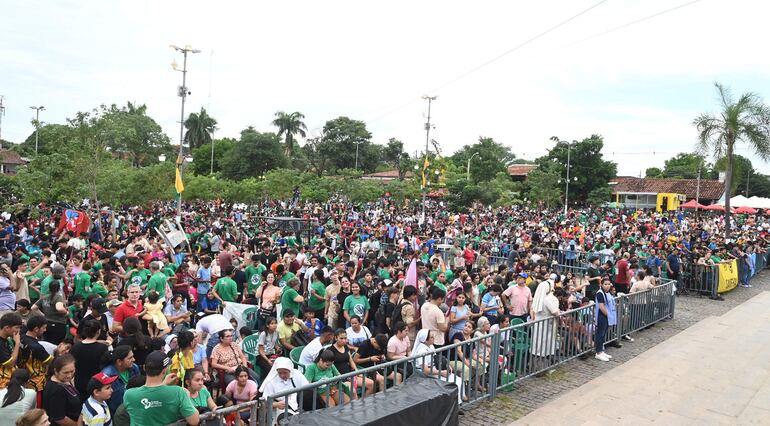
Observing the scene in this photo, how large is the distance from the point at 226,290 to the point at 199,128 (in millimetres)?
78699

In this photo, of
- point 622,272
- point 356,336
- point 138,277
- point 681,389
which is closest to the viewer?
point 356,336

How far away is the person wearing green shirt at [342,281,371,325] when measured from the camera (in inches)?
336

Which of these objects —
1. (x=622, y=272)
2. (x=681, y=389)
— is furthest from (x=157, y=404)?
(x=622, y=272)

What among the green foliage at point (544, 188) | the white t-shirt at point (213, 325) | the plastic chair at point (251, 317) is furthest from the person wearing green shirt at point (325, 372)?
the green foliage at point (544, 188)

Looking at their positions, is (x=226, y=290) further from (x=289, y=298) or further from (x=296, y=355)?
(x=296, y=355)

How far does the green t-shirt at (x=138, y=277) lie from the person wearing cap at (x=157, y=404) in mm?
5318

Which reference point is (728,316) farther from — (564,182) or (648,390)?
(564,182)

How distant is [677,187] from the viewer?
67125 mm

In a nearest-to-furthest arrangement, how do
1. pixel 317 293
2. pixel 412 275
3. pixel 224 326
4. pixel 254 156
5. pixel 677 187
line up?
pixel 224 326 < pixel 317 293 < pixel 412 275 < pixel 254 156 < pixel 677 187

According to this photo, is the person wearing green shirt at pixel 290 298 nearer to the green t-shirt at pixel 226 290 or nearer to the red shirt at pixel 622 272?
the green t-shirt at pixel 226 290

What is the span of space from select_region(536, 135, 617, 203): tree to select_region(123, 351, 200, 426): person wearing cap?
61097 mm

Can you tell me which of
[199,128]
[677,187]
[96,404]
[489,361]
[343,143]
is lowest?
[489,361]

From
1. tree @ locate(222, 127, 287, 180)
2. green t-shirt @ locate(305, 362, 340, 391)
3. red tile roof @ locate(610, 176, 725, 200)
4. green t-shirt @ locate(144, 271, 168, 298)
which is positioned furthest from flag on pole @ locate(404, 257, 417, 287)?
red tile roof @ locate(610, 176, 725, 200)

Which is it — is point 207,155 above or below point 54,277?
above
